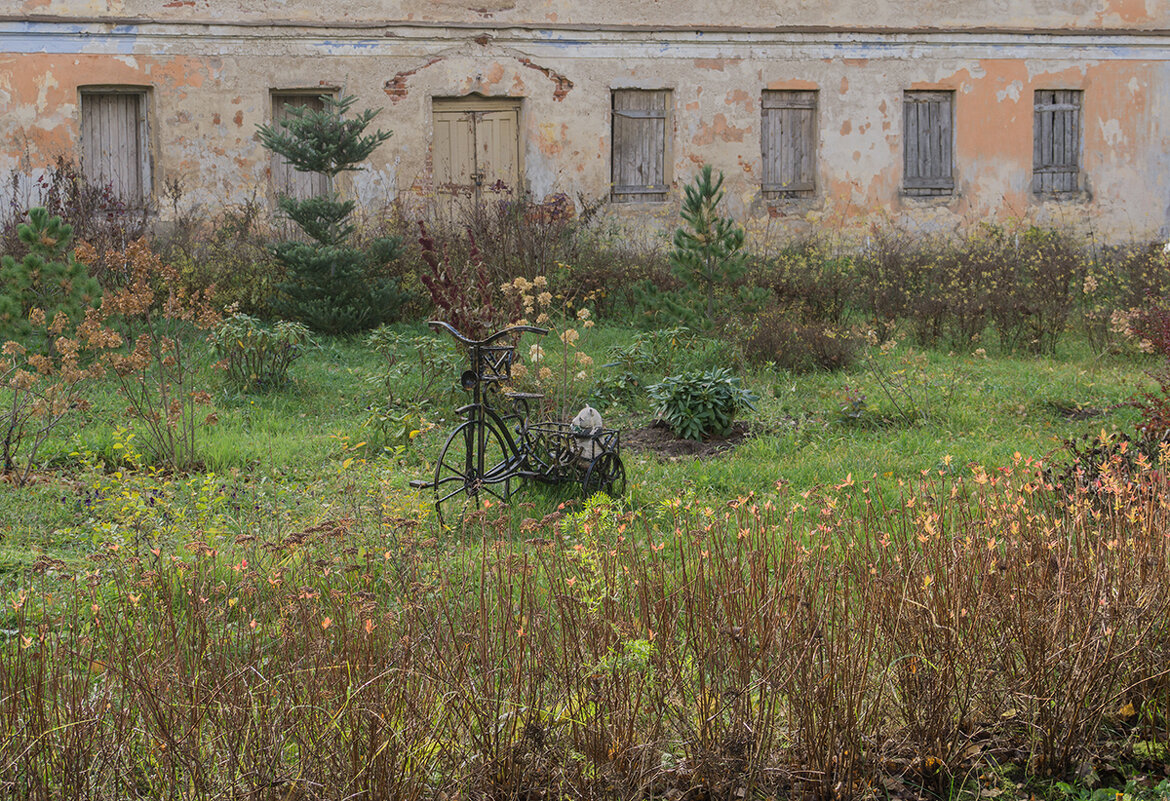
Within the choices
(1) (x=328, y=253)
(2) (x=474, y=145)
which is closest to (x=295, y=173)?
(2) (x=474, y=145)

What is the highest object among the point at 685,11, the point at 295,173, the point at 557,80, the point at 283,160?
the point at 685,11

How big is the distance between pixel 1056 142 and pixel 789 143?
14.9ft

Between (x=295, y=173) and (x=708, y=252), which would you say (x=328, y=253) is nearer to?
(x=708, y=252)

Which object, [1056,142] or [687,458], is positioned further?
[1056,142]

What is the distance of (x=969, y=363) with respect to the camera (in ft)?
32.7

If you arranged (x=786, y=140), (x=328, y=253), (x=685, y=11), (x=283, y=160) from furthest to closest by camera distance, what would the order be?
(x=786, y=140)
(x=685, y=11)
(x=283, y=160)
(x=328, y=253)

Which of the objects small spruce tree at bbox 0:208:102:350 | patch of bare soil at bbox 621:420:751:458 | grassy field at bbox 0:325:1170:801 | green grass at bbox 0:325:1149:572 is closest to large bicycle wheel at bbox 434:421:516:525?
green grass at bbox 0:325:1149:572

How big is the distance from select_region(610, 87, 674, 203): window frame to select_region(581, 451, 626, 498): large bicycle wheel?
10571 millimetres

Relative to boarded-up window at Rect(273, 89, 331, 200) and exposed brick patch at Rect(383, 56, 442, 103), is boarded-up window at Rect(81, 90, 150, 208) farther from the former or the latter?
exposed brick patch at Rect(383, 56, 442, 103)

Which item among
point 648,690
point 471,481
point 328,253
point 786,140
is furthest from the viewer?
point 786,140

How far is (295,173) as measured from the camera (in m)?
15.4

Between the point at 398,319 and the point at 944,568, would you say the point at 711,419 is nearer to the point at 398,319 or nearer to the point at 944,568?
the point at 944,568

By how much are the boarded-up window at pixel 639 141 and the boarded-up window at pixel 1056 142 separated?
6.16 m

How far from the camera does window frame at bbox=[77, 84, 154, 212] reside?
48.6ft
